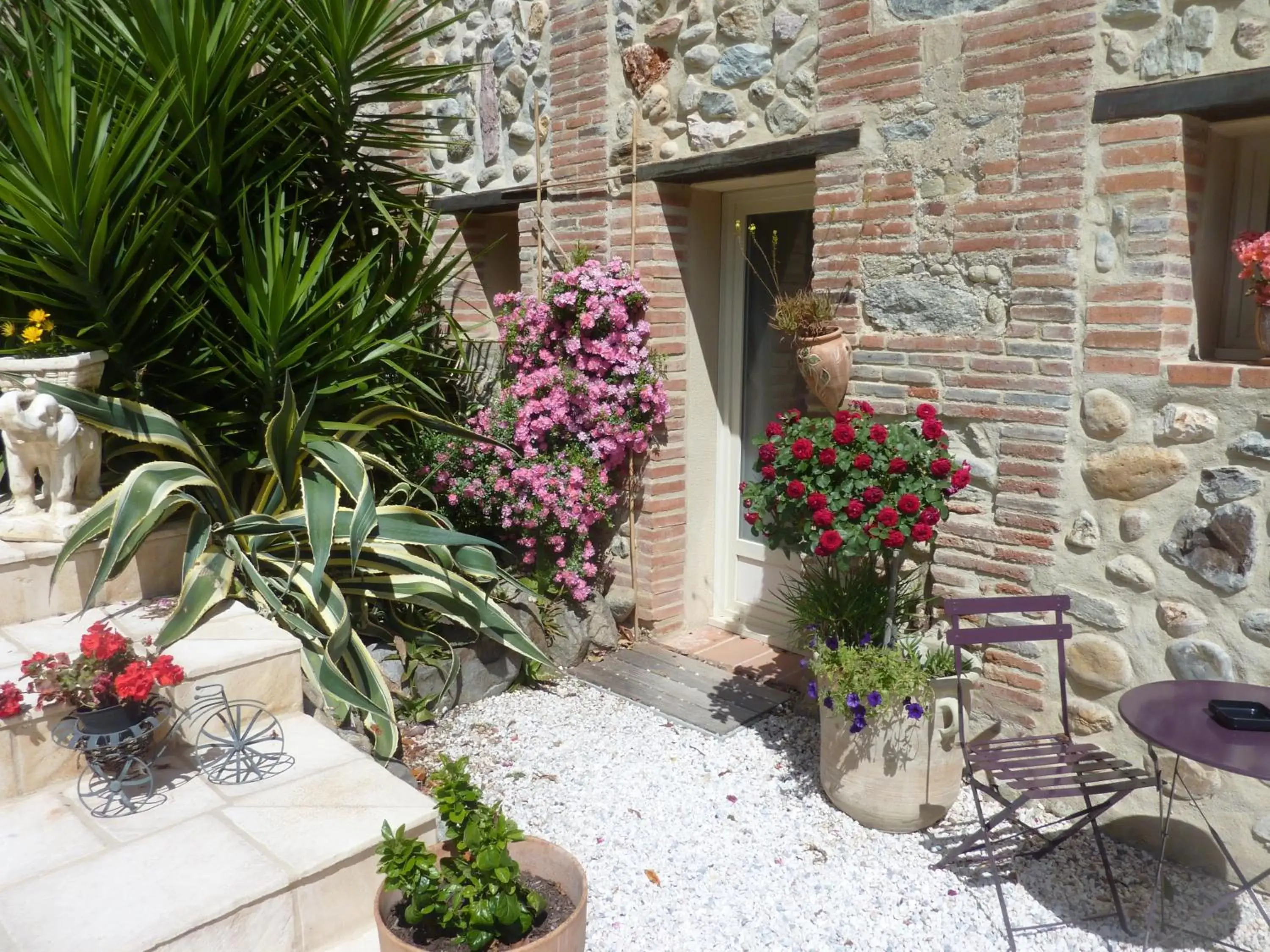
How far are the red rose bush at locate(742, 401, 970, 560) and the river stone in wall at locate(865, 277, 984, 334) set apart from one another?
315mm

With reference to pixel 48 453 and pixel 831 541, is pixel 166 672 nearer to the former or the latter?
pixel 48 453

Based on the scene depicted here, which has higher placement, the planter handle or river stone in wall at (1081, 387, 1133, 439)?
river stone in wall at (1081, 387, 1133, 439)

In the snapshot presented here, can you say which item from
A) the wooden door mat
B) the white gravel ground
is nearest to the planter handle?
the white gravel ground

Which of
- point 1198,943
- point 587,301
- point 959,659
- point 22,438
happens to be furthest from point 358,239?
point 1198,943

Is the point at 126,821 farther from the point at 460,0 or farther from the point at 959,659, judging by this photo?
the point at 460,0

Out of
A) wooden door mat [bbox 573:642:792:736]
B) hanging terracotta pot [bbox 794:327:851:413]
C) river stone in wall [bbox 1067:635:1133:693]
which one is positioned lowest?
wooden door mat [bbox 573:642:792:736]

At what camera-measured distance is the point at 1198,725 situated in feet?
8.05

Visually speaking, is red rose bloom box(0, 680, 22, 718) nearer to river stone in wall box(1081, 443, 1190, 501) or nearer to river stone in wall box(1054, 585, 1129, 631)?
river stone in wall box(1054, 585, 1129, 631)

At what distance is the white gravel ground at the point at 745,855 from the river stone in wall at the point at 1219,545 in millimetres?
961

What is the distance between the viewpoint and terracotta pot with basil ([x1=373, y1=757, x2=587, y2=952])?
6.61 feet

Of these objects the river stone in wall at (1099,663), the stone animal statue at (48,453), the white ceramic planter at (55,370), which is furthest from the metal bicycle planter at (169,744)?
the river stone in wall at (1099,663)

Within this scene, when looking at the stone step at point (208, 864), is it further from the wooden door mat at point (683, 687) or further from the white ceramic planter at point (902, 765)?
the wooden door mat at point (683, 687)

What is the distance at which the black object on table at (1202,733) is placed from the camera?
2.27 m

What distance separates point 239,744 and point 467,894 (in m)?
1.11
